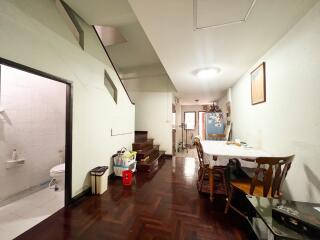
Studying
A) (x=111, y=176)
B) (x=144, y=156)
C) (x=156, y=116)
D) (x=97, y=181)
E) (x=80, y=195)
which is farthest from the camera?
(x=156, y=116)

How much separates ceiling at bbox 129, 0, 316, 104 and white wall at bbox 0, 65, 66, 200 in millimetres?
2388

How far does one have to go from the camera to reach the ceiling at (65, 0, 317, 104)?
1.38 metres

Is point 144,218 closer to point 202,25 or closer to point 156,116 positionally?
point 202,25

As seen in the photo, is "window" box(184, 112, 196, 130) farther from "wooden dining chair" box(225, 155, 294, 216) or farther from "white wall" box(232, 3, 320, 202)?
"wooden dining chair" box(225, 155, 294, 216)

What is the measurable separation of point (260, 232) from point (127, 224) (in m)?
1.45

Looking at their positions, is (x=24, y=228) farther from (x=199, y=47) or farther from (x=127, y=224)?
(x=199, y=47)

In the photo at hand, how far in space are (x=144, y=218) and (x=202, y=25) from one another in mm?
2502

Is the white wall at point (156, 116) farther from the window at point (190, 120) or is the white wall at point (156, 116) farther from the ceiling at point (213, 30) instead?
the window at point (190, 120)

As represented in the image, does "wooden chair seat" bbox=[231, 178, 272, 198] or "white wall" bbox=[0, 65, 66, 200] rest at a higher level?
"white wall" bbox=[0, 65, 66, 200]

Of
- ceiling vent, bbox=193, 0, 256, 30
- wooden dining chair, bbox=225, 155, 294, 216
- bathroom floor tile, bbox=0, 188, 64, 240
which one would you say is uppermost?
ceiling vent, bbox=193, 0, 256, 30

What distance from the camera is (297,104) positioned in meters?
1.59

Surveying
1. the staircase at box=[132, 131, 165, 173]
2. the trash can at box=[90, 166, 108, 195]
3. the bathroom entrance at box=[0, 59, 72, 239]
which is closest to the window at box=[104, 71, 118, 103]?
the bathroom entrance at box=[0, 59, 72, 239]

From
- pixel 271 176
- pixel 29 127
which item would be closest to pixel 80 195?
pixel 29 127

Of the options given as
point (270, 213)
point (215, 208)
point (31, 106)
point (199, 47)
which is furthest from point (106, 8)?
point (215, 208)
